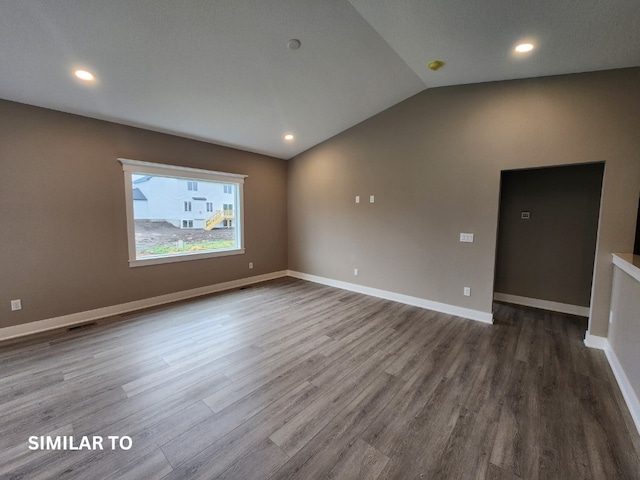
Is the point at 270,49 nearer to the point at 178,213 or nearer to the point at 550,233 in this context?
the point at 178,213

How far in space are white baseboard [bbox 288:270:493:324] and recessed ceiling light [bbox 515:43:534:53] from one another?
9.91 feet

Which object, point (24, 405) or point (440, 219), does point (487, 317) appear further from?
point (24, 405)

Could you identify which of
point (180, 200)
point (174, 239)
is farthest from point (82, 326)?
point (180, 200)

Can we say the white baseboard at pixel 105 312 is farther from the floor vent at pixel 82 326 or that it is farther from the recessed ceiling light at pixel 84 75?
the recessed ceiling light at pixel 84 75

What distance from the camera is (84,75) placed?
2689mm

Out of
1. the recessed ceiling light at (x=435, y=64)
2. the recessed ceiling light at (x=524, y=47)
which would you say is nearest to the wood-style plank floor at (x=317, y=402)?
the recessed ceiling light at (x=524, y=47)

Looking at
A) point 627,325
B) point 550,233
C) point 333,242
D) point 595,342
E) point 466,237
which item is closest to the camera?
point 627,325

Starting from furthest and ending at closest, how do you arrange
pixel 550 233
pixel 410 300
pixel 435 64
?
pixel 410 300 < pixel 550 233 < pixel 435 64

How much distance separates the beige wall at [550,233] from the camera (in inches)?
146

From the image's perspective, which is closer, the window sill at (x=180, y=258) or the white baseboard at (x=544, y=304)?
the white baseboard at (x=544, y=304)

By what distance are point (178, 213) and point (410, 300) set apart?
4.12m

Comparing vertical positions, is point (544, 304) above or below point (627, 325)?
below

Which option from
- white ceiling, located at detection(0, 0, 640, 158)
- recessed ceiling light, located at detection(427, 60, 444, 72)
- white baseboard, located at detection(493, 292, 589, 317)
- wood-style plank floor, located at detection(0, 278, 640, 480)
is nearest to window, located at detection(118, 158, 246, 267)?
white ceiling, located at detection(0, 0, 640, 158)

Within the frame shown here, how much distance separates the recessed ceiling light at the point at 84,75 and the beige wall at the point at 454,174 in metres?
3.53
